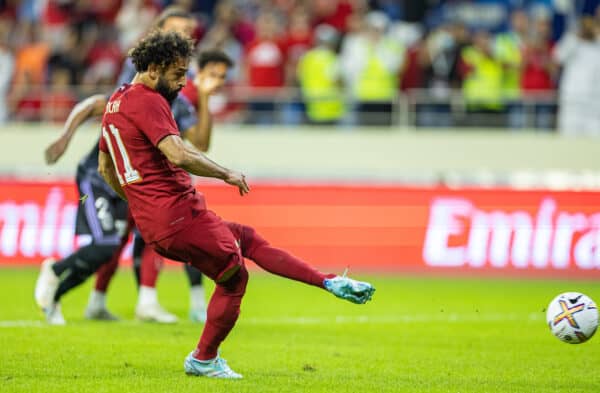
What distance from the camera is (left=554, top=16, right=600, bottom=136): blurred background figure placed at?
19250mm

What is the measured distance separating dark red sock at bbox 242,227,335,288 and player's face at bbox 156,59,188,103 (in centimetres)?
114

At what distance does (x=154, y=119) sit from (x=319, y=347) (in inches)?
124

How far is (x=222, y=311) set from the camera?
8008mm

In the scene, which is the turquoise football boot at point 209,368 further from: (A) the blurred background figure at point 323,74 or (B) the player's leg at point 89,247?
(A) the blurred background figure at point 323,74

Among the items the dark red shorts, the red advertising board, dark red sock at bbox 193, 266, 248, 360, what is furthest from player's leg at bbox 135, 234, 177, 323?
the red advertising board

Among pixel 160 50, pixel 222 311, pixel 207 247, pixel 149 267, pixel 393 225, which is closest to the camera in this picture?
pixel 160 50

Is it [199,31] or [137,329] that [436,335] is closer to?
[137,329]

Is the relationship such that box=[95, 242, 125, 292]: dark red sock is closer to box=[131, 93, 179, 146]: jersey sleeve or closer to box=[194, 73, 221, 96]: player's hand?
box=[194, 73, 221, 96]: player's hand

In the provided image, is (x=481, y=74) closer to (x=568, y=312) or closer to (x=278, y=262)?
(x=568, y=312)

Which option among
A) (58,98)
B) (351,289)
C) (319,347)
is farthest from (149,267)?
(58,98)

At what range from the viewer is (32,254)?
1672 cm

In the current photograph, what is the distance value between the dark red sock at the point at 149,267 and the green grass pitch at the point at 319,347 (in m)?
0.41

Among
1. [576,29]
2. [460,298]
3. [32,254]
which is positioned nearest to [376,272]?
[460,298]

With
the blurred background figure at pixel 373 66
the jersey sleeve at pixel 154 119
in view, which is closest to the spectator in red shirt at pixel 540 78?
the blurred background figure at pixel 373 66
